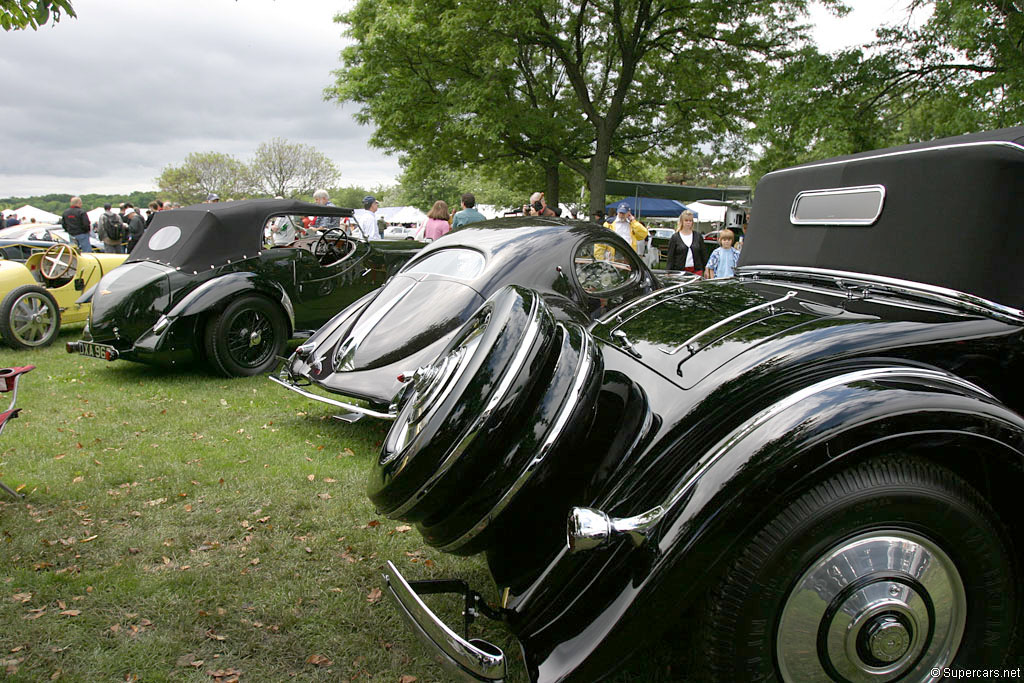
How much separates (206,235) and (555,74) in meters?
16.2

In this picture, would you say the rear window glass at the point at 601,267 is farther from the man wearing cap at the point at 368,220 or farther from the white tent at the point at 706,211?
the white tent at the point at 706,211

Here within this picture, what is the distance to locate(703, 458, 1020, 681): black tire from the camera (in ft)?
6.02

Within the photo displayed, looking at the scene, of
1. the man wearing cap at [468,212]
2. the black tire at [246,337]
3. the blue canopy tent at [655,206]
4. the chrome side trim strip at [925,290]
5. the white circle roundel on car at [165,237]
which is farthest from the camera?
the blue canopy tent at [655,206]

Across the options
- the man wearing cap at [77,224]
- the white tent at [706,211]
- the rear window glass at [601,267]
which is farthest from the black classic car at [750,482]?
the white tent at [706,211]

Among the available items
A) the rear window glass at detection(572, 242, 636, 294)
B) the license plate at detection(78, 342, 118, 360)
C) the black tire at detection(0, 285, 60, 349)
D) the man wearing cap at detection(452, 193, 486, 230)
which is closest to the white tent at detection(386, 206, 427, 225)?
the man wearing cap at detection(452, 193, 486, 230)

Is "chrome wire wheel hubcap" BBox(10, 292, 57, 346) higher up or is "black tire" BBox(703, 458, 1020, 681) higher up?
"black tire" BBox(703, 458, 1020, 681)

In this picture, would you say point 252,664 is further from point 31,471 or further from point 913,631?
point 31,471

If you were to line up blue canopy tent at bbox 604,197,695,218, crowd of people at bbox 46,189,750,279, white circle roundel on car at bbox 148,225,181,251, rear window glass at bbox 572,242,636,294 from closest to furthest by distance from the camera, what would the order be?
rear window glass at bbox 572,242,636,294 < white circle roundel on car at bbox 148,225,181,251 < crowd of people at bbox 46,189,750,279 < blue canopy tent at bbox 604,197,695,218

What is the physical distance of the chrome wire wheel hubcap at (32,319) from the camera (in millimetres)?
7945

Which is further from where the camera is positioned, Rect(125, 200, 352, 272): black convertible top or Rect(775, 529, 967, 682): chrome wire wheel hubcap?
Rect(125, 200, 352, 272): black convertible top

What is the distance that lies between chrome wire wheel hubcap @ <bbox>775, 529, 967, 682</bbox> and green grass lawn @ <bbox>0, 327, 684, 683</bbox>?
2.62 ft

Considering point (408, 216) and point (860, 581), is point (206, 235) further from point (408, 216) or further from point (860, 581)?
point (408, 216)

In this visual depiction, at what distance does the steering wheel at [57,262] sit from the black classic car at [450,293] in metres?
5.34

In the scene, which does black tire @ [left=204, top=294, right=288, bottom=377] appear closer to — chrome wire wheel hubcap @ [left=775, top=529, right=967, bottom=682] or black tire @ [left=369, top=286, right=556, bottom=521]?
black tire @ [left=369, top=286, right=556, bottom=521]
